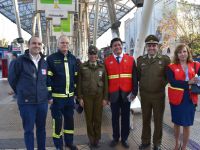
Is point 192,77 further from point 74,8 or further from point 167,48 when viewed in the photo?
point 167,48

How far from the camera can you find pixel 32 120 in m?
5.46

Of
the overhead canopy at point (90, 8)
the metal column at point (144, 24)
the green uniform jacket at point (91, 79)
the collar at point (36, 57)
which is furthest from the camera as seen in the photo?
the overhead canopy at point (90, 8)

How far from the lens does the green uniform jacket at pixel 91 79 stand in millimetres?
6070

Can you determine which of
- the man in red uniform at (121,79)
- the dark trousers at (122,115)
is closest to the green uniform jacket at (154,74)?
the man in red uniform at (121,79)

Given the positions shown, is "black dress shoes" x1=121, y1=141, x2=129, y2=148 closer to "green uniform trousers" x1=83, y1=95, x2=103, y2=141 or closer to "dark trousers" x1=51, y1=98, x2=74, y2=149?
"green uniform trousers" x1=83, y1=95, x2=103, y2=141

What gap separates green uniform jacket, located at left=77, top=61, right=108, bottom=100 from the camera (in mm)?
6070

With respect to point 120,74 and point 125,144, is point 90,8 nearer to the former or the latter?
point 120,74

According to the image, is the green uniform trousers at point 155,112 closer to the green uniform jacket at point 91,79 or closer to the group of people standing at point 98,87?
the group of people standing at point 98,87

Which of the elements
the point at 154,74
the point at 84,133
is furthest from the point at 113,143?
the point at 154,74

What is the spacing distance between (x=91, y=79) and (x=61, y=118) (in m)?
0.88

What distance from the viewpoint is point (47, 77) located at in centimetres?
569

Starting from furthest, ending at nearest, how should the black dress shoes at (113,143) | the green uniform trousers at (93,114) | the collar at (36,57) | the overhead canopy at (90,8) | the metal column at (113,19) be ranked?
the overhead canopy at (90,8) → the metal column at (113,19) → the black dress shoes at (113,143) → the green uniform trousers at (93,114) → the collar at (36,57)

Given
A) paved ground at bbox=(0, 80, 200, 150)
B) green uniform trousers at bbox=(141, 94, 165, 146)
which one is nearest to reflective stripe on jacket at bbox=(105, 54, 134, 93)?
green uniform trousers at bbox=(141, 94, 165, 146)

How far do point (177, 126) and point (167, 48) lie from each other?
38837 millimetres
